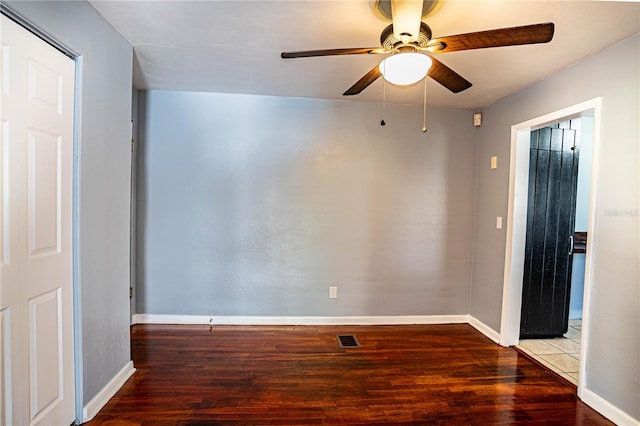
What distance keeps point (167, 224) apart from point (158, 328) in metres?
1.04

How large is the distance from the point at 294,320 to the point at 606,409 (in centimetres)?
245

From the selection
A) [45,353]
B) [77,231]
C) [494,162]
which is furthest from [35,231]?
[494,162]


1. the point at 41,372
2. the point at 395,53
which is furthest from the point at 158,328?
the point at 395,53

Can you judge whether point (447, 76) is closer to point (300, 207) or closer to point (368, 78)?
point (368, 78)

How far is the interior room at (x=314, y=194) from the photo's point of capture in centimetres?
149

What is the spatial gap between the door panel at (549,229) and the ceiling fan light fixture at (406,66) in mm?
2020

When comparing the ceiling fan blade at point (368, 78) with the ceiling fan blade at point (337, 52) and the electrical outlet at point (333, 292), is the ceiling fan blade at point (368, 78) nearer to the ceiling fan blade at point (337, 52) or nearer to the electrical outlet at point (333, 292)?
the ceiling fan blade at point (337, 52)

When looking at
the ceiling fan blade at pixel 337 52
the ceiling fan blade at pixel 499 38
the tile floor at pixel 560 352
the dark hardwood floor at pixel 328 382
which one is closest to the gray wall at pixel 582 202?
the tile floor at pixel 560 352

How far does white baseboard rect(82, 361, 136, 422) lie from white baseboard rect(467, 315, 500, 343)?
10.4ft

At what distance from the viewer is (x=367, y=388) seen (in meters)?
2.11

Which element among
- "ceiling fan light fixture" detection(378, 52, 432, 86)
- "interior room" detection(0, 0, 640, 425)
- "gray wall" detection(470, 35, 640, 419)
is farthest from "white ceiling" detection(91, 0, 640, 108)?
"ceiling fan light fixture" detection(378, 52, 432, 86)

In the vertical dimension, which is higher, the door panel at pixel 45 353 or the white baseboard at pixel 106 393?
the door panel at pixel 45 353

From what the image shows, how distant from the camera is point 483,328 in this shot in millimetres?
3084

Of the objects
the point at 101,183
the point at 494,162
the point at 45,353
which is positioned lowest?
the point at 45,353
